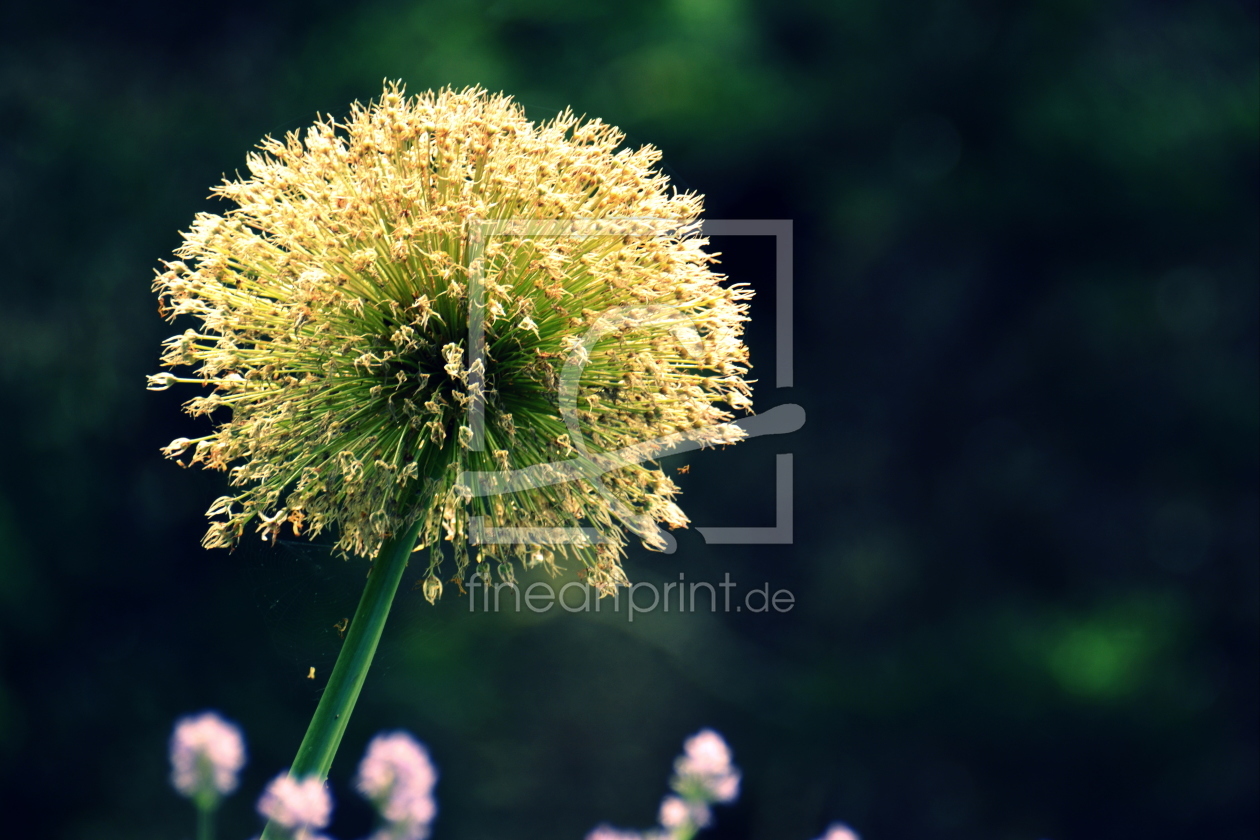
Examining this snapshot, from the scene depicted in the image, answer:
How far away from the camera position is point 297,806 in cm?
134

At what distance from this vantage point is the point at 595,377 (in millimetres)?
2502

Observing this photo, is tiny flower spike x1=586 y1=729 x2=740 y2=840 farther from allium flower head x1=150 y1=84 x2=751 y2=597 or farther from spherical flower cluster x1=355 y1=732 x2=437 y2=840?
allium flower head x1=150 y1=84 x2=751 y2=597

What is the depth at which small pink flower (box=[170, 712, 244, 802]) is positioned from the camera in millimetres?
1312

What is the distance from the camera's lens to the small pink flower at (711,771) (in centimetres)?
148

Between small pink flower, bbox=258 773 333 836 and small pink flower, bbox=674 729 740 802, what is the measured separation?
46 centimetres

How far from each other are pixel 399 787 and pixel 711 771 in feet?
1.28

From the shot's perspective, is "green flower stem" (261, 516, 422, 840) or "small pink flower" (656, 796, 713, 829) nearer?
"small pink flower" (656, 796, 713, 829)

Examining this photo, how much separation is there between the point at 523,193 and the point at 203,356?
29.7 inches

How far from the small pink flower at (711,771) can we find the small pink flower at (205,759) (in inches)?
22.0

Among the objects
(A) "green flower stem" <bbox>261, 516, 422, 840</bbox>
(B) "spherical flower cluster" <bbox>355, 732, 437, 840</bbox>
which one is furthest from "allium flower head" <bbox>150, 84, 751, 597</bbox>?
(B) "spherical flower cluster" <bbox>355, 732, 437, 840</bbox>

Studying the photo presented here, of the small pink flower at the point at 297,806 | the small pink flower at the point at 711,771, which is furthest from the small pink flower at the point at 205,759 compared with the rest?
the small pink flower at the point at 711,771

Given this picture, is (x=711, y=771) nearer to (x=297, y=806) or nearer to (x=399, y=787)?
(x=399, y=787)

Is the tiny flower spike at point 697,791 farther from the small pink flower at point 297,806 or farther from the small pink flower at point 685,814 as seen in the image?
the small pink flower at point 297,806

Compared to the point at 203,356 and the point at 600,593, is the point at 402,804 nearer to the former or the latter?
the point at 600,593
